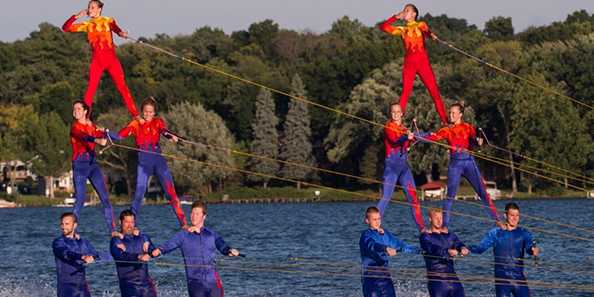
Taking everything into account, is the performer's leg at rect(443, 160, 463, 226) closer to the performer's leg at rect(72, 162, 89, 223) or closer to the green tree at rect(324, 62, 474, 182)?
the performer's leg at rect(72, 162, 89, 223)

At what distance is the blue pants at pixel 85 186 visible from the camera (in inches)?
922

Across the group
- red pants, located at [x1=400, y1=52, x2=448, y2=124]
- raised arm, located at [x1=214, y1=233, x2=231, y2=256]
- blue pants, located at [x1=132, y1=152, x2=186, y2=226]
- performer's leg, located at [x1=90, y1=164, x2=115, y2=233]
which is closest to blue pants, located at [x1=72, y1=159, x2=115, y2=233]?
performer's leg, located at [x1=90, y1=164, x2=115, y2=233]

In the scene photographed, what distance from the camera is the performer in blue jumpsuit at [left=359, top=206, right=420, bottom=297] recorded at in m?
21.4

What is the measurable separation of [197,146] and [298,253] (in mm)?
41508

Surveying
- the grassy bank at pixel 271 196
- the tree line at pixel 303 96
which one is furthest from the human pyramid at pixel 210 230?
the grassy bank at pixel 271 196

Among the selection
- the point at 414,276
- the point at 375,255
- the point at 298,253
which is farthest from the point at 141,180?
the point at 298,253

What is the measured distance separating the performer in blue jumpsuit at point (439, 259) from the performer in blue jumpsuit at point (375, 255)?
0.63 m

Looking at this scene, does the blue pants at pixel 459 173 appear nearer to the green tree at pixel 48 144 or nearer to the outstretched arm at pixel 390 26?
the outstretched arm at pixel 390 26

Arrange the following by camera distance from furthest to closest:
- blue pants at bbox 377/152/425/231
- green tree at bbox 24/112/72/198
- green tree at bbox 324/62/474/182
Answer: green tree at bbox 24/112/72/198 < green tree at bbox 324/62/474/182 < blue pants at bbox 377/152/425/231

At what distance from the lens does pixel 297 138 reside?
102 m

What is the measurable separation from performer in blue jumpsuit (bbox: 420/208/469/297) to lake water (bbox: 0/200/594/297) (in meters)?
0.93

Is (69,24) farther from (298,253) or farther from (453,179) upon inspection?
(298,253)

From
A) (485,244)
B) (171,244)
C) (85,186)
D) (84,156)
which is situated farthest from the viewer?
(85,186)

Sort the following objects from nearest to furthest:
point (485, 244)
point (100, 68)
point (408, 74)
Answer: point (485, 244) < point (100, 68) < point (408, 74)
